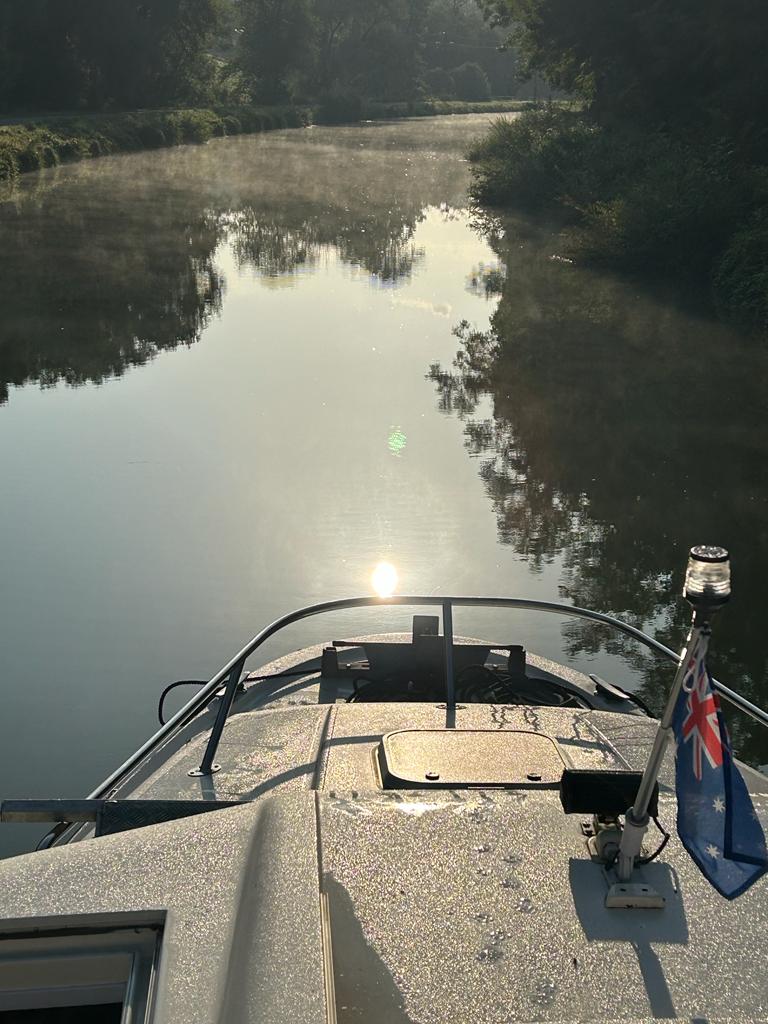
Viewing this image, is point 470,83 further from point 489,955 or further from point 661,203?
point 489,955

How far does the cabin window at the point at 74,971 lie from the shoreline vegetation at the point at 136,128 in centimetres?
3493

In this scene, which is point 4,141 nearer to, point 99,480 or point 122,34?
point 122,34

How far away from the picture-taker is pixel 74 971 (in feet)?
8.07

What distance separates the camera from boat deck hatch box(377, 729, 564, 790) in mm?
3920

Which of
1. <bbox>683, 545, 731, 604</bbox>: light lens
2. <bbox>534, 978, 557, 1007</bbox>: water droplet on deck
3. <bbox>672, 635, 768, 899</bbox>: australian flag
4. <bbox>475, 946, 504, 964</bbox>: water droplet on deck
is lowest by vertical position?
<bbox>534, 978, 557, 1007</bbox>: water droplet on deck

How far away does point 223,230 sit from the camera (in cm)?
2847

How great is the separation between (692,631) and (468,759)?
1606mm

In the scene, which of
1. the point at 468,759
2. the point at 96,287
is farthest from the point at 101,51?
the point at 468,759

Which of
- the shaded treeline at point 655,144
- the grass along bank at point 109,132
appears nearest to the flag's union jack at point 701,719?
the shaded treeline at point 655,144

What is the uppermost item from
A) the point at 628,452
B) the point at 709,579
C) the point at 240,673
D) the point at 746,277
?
the point at 709,579

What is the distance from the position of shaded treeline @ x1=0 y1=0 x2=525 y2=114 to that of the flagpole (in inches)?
2075

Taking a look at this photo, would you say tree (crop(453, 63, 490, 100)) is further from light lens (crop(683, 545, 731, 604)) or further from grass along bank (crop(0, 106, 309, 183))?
light lens (crop(683, 545, 731, 604))

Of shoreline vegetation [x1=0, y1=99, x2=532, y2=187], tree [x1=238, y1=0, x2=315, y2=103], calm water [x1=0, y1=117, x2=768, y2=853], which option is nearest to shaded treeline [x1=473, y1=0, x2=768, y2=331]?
calm water [x1=0, y1=117, x2=768, y2=853]

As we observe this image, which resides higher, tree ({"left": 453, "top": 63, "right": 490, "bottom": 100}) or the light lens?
the light lens
